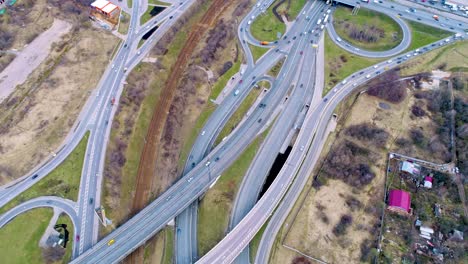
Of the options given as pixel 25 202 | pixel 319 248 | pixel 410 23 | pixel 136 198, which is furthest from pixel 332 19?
pixel 25 202

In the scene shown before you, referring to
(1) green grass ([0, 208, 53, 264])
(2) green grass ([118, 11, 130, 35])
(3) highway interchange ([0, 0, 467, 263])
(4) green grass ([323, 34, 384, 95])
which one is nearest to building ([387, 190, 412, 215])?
(3) highway interchange ([0, 0, 467, 263])

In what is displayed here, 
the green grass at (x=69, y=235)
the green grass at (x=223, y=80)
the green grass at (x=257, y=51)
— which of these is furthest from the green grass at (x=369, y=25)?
the green grass at (x=69, y=235)

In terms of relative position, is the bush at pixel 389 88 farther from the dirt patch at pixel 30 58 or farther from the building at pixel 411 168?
the dirt patch at pixel 30 58

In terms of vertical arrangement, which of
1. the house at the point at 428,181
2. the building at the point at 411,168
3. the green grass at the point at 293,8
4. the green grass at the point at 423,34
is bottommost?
the house at the point at 428,181

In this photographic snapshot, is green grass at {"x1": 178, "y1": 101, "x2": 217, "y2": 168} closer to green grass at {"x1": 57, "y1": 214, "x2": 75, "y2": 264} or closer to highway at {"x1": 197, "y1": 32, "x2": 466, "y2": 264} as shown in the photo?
highway at {"x1": 197, "y1": 32, "x2": 466, "y2": 264}

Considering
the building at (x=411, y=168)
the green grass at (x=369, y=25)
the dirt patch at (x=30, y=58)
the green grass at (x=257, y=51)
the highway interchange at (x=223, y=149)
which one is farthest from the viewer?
the green grass at (x=369, y=25)

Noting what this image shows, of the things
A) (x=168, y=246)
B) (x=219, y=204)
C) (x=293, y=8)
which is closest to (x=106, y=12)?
(x=293, y=8)

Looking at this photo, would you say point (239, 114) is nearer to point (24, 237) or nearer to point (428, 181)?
point (428, 181)
